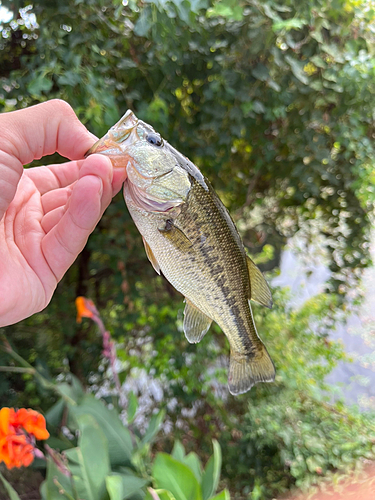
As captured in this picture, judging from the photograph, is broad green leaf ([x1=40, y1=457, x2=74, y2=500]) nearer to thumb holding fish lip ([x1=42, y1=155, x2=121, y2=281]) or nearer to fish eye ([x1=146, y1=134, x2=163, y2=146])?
thumb holding fish lip ([x1=42, y1=155, x2=121, y2=281])

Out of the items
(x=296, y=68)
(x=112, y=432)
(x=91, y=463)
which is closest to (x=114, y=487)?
(x=91, y=463)

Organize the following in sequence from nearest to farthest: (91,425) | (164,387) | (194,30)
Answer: (91,425) < (194,30) < (164,387)

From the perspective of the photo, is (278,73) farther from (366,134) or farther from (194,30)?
(366,134)

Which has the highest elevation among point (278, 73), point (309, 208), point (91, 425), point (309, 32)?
point (309, 32)

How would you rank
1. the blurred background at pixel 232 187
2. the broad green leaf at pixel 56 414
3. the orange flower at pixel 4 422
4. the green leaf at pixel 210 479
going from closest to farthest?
the orange flower at pixel 4 422 → the green leaf at pixel 210 479 → the blurred background at pixel 232 187 → the broad green leaf at pixel 56 414

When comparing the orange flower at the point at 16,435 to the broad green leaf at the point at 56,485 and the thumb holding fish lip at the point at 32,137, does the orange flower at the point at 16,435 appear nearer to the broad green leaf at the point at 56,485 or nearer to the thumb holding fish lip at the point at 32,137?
the broad green leaf at the point at 56,485

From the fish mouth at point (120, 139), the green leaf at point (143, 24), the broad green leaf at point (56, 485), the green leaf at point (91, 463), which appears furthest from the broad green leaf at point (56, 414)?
the green leaf at point (143, 24)

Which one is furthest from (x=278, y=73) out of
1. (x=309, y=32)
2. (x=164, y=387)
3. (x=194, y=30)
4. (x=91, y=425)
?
(x=164, y=387)
